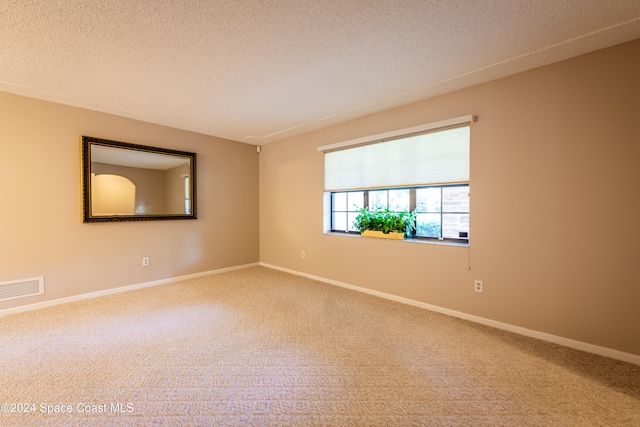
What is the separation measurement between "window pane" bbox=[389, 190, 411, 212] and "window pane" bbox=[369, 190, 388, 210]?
0.09 m

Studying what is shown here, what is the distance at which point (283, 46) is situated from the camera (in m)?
2.00

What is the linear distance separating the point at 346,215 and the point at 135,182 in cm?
296

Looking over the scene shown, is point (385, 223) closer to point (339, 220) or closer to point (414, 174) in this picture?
point (414, 174)

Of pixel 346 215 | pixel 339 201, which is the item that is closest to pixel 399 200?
pixel 346 215

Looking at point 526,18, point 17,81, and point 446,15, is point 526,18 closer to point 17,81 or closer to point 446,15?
point 446,15

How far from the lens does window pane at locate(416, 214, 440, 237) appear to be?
10.0 feet

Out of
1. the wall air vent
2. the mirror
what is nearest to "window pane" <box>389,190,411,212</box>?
the mirror

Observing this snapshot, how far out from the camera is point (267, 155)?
16.0 ft

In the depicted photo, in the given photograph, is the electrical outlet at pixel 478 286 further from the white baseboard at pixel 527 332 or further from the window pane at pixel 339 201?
the window pane at pixel 339 201

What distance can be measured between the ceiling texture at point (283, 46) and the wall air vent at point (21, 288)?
2.00 m

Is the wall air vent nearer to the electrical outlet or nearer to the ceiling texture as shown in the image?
the ceiling texture

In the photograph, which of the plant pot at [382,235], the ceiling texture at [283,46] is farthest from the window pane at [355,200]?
the ceiling texture at [283,46]

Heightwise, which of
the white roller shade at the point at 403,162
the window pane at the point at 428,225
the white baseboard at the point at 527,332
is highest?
the white roller shade at the point at 403,162

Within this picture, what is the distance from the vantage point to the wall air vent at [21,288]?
2.73m
